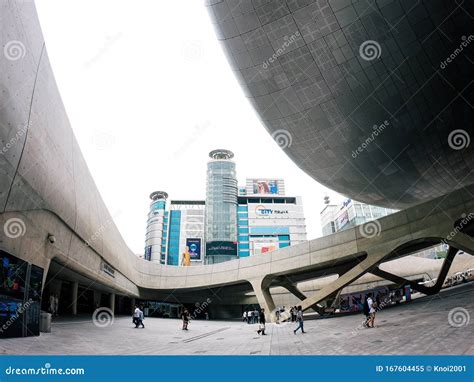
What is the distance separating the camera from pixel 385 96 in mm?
14289

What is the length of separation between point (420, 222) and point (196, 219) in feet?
Result: 293

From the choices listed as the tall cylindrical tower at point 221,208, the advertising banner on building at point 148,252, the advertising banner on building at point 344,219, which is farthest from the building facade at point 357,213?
the advertising banner on building at point 148,252

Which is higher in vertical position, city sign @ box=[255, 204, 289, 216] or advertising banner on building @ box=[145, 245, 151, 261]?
city sign @ box=[255, 204, 289, 216]

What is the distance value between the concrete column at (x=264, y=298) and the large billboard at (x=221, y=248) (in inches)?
2218

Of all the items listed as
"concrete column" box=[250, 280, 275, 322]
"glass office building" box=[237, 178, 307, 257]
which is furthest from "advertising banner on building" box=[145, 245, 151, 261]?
"concrete column" box=[250, 280, 275, 322]

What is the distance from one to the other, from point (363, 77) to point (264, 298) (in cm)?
2111

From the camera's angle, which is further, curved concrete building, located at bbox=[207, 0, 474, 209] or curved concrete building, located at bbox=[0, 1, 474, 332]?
curved concrete building, located at bbox=[207, 0, 474, 209]

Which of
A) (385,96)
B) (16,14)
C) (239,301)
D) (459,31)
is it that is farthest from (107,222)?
(239,301)

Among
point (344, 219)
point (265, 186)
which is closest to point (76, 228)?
point (344, 219)

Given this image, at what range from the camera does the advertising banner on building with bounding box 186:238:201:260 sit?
272 feet

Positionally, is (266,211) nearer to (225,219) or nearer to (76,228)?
(225,219)

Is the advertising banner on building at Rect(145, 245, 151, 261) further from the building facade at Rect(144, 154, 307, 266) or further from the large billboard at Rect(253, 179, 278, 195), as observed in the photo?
the large billboard at Rect(253, 179, 278, 195)

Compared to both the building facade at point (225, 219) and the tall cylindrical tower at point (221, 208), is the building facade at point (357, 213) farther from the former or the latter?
the tall cylindrical tower at point (221, 208)
